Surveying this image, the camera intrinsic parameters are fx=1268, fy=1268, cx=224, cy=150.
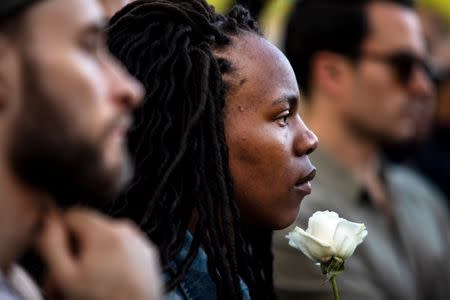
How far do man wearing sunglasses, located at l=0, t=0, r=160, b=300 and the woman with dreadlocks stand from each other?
2.47 ft

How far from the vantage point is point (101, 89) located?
2496 millimetres

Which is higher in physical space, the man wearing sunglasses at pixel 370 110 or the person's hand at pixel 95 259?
the person's hand at pixel 95 259

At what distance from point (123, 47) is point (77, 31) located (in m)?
1.09

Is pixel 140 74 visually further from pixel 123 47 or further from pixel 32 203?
pixel 32 203

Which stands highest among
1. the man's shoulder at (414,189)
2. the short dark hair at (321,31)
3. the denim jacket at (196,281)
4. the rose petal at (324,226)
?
the rose petal at (324,226)

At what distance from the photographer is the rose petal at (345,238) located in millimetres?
3475

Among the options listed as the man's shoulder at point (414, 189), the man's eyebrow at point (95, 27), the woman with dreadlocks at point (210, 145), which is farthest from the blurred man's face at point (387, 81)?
the man's eyebrow at point (95, 27)

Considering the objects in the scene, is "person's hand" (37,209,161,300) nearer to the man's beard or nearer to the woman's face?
the man's beard

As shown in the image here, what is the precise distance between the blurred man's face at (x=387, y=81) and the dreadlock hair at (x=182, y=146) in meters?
3.07

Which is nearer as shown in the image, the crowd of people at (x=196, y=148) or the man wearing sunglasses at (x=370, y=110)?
the crowd of people at (x=196, y=148)

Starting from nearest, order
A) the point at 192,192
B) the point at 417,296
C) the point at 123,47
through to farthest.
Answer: the point at 192,192
the point at 123,47
the point at 417,296

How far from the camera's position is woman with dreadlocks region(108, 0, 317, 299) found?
339cm

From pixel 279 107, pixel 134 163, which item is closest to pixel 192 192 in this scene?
pixel 134 163

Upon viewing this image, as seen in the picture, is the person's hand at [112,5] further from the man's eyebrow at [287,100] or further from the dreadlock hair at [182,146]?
the man's eyebrow at [287,100]
